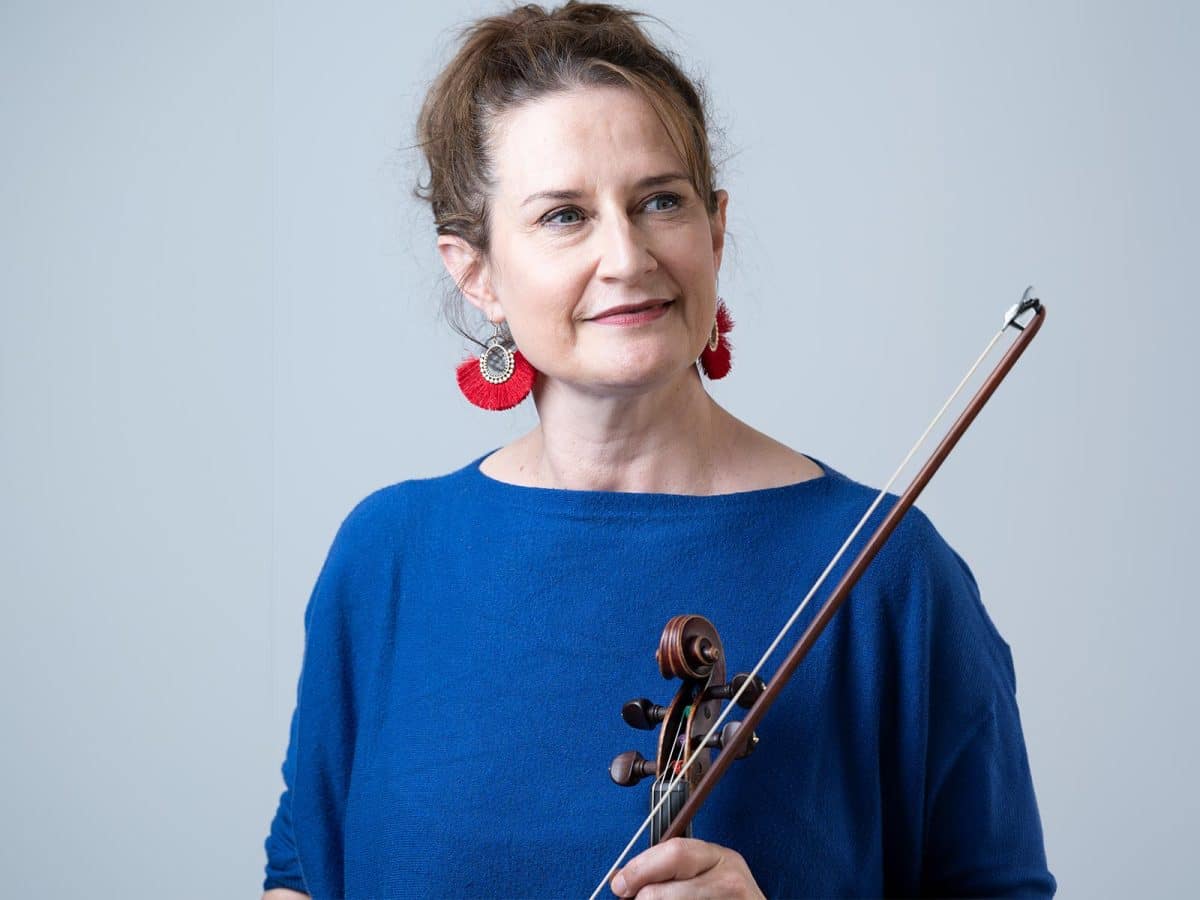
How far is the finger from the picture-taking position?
1566 mm

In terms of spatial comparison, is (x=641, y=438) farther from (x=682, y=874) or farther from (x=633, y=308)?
(x=682, y=874)

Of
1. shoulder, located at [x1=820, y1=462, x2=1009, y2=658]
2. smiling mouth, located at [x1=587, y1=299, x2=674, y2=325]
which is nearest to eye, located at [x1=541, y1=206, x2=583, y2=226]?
smiling mouth, located at [x1=587, y1=299, x2=674, y2=325]

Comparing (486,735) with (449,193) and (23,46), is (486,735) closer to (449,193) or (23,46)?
(449,193)

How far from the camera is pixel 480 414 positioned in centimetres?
301

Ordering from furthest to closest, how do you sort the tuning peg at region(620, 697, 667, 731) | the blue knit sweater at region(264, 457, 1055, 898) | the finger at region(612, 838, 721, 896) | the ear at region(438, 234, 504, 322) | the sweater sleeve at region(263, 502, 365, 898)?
1. the sweater sleeve at region(263, 502, 365, 898)
2. the ear at region(438, 234, 504, 322)
3. the blue knit sweater at region(264, 457, 1055, 898)
4. the tuning peg at region(620, 697, 667, 731)
5. the finger at region(612, 838, 721, 896)

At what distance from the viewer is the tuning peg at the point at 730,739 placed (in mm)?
1632

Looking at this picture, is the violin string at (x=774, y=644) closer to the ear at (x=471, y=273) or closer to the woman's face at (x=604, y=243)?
the woman's face at (x=604, y=243)

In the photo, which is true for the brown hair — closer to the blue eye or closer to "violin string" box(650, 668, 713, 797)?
the blue eye

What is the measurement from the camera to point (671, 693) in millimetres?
1798

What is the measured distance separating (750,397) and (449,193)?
1055mm

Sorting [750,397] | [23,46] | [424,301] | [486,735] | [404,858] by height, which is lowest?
[404,858]

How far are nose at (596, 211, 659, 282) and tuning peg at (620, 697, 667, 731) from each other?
15.9 inches

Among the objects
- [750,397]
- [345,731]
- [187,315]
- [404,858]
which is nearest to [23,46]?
[187,315]

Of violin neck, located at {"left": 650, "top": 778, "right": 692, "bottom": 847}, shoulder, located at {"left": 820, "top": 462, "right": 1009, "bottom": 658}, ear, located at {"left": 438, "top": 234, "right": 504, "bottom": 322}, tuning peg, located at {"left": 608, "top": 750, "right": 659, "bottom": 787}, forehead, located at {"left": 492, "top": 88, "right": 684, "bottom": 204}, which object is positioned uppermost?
forehead, located at {"left": 492, "top": 88, "right": 684, "bottom": 204}
